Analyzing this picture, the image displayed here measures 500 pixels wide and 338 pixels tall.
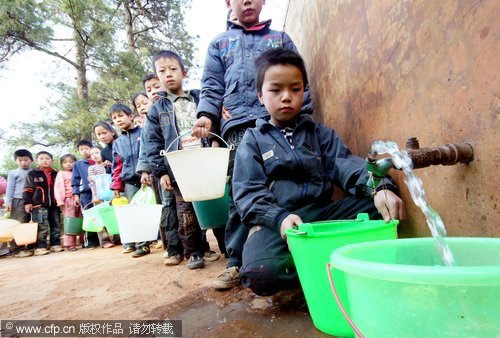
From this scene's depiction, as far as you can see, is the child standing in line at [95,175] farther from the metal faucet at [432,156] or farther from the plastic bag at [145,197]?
the metal faucet at [432,156]

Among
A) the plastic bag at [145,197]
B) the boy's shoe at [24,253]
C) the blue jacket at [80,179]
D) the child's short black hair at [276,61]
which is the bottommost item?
the boy's shoe at [24,253]

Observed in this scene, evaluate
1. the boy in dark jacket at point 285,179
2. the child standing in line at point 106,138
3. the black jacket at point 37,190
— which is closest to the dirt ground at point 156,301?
the boy in dark jacket at point 285,179

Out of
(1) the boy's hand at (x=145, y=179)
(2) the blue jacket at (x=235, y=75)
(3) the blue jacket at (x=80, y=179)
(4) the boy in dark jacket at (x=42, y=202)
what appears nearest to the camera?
(2) the blue jacket at (x=235, y=75)

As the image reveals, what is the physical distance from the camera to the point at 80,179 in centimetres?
490

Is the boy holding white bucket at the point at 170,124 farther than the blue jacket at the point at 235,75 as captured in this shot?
Yes

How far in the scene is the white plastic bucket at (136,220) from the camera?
92.8 inches

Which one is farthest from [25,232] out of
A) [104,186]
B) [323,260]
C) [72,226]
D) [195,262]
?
[323,260]

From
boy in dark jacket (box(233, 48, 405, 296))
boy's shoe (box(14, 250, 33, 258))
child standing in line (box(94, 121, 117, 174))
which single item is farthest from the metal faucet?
boy's shoe (box(14, 250, 33, 258))

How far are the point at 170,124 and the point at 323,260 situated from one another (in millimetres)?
1844

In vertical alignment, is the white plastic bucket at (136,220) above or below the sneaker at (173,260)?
above

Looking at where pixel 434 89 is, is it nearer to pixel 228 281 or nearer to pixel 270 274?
pixel 270 274

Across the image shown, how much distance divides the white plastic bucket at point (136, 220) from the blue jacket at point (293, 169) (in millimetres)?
1161

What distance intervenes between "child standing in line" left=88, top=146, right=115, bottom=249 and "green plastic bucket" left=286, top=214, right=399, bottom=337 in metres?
4.13

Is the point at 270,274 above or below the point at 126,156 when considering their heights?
below
